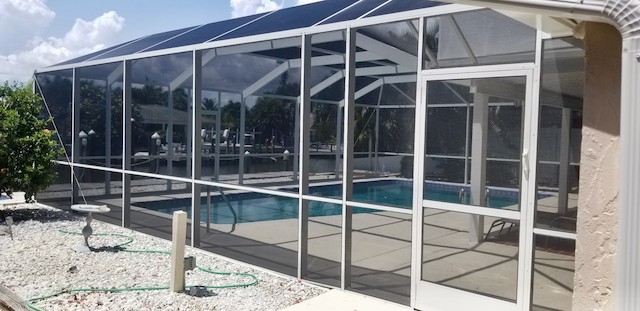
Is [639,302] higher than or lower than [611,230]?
lower

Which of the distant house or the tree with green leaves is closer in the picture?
the distant house

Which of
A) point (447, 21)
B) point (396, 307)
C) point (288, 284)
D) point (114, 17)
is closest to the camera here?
point (447, 21)

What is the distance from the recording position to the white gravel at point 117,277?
4488mm

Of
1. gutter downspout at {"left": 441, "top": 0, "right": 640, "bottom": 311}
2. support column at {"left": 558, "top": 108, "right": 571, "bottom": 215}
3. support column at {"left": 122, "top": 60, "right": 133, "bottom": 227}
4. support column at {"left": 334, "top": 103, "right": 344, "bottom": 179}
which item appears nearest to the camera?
gutter downspout at {"left": 441, "top": 0, "right": 640, "bottom": 311}

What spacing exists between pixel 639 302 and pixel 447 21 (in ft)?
8.31

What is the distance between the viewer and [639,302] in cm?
240

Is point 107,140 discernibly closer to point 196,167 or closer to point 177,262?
point 196,167

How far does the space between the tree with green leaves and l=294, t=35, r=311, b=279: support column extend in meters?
5.28

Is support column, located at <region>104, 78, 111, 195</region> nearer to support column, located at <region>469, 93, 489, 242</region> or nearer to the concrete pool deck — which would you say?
the concrete pool deck

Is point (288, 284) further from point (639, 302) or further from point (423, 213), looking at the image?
point (639, 302)

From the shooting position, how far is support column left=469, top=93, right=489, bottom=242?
393 centimetres

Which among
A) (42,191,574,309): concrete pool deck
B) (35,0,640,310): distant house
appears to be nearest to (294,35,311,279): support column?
(35,0,640,310): distant house

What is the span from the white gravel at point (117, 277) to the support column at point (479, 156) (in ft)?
5.84

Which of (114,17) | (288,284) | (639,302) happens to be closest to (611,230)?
(639,302)
